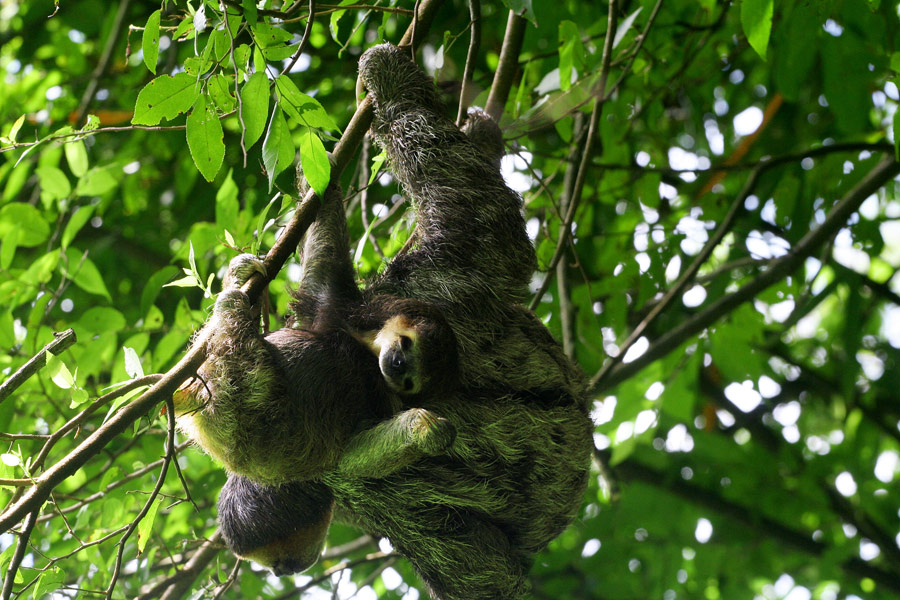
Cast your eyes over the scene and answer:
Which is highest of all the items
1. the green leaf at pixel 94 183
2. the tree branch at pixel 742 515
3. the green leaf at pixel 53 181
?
the green leaf at pixel 53 181

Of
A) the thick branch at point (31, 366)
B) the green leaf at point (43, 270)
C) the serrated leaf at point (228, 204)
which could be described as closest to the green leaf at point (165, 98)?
the thick branch at point (31, 366)

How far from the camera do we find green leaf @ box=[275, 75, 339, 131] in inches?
124

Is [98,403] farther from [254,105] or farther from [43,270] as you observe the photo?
[43,270]

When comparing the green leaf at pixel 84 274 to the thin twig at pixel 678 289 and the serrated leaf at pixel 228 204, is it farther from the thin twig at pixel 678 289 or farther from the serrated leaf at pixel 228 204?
the thin twig at pixel 678 289

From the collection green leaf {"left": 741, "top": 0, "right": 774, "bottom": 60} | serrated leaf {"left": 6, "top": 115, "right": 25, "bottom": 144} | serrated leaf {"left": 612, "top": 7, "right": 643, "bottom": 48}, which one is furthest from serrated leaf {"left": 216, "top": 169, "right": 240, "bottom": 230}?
green leaf {"left": 741, "top": 0, "right": 774, "bottom": 60}

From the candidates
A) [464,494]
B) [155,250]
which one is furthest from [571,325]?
[155,250]

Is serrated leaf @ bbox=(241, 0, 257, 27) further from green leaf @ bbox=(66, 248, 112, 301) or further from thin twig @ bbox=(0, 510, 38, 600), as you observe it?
green leaf @ bbox=(66, 248, 112, 301)

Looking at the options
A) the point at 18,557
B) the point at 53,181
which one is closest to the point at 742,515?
the point at 53,181

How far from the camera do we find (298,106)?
3184 mm

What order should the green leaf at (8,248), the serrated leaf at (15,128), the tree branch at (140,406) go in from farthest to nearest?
the green leaf at (8,248), the serrated leaf at (15,128), the tree branch at (140,406)

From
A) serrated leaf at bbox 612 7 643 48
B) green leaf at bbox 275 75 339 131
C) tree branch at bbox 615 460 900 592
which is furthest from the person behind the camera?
tree branch at bbox 615 460 900 592

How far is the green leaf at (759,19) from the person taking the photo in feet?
11.6

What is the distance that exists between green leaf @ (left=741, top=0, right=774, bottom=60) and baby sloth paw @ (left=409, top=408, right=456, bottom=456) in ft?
7.16

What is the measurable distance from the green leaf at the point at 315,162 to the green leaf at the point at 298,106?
0.14 ft
